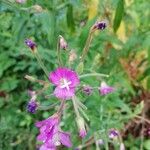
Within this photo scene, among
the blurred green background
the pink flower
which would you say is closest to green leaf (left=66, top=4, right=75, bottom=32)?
the blurred green background

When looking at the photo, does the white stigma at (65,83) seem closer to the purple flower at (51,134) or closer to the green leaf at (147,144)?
the purple flower at (51,134)

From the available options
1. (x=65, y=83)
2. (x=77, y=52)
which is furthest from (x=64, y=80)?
(x=77, y=52)

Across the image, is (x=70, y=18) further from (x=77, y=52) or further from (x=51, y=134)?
(x=51, y=134)

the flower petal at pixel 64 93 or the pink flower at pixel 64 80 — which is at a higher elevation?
the pink flower at pixel 64 80

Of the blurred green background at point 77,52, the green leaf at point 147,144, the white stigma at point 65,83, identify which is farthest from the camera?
the green leaf at point 147,144

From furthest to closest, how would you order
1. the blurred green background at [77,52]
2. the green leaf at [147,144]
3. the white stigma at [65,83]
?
the green leaf at [147,144], the blurred green background at [77,52], the white stigma at [65,83]

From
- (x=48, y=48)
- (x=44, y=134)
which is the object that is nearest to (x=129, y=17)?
(x=48, y=48)

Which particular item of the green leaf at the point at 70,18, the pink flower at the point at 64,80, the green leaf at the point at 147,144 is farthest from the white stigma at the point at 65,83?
the green leaf at the point at 147,144

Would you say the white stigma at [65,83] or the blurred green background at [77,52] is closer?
the white stigma at [65,83]
